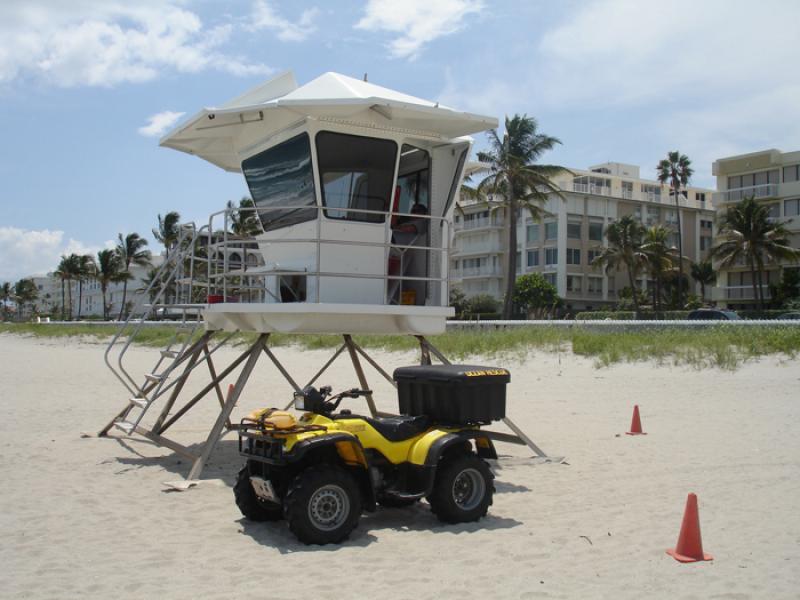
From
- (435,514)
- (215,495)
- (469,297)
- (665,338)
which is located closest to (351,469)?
(435,514)

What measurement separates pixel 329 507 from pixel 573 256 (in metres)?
68.3

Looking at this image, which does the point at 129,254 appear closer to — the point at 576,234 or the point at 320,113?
the point at 576,234

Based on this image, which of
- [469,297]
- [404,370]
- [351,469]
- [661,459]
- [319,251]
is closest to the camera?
[351,469]

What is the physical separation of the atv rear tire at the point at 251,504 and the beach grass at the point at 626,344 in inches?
566

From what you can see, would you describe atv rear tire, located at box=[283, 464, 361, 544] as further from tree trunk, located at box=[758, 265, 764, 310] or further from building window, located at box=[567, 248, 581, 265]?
building window, located at box=[567, 248, 581, 265]

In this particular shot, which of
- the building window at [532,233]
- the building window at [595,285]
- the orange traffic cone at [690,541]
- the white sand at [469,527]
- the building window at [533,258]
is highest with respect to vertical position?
the building window at [532,233]

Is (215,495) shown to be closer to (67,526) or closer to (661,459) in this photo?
(67,526)

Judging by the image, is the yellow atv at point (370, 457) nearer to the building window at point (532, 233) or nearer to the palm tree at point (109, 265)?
the building window at point (532, 233)

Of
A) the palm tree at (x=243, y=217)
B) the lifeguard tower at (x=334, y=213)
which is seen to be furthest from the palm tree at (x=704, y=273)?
the lifeguard tower at (x=334, y=213)

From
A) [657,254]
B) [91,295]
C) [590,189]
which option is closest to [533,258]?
[590,189]

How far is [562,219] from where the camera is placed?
236 ft

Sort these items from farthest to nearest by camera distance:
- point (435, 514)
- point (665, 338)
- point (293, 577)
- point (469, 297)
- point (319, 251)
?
point (469, 297) < point (665, 338) < point (319, 251) < point (435, 514) < point (293, 577)

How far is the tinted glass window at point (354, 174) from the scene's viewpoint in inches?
390

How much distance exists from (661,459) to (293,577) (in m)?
6.40
